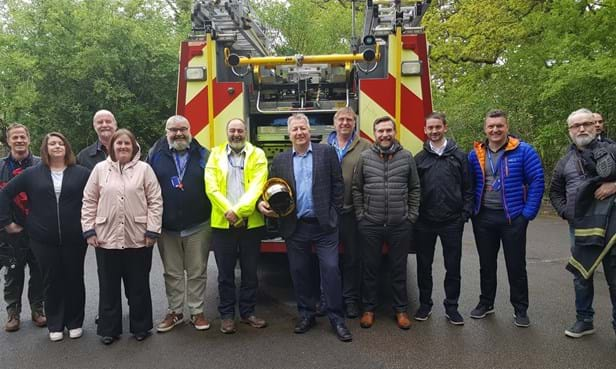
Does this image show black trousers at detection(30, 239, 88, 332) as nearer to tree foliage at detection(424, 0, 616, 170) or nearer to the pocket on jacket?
the pocket on jacket

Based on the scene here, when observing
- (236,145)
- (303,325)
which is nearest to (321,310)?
(303,325)

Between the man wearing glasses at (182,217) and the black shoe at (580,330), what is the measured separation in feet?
9.44

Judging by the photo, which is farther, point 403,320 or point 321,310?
point 321,310

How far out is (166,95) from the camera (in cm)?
1535

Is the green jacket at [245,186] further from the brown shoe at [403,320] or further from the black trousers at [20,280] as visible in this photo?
the black trousers at [20,280]

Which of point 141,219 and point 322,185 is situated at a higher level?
point 322,185

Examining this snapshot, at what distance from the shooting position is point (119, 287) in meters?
4.01

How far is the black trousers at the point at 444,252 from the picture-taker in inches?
164

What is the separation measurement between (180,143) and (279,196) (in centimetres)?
93

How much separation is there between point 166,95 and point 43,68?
337 cm

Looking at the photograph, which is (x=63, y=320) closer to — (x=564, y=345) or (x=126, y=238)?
(x=126, y=238)

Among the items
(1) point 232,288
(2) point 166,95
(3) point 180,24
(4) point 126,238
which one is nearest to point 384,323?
(1) point 232,288

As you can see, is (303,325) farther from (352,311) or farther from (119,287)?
(119,287)

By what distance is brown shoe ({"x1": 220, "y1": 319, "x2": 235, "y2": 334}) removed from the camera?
4.09m
